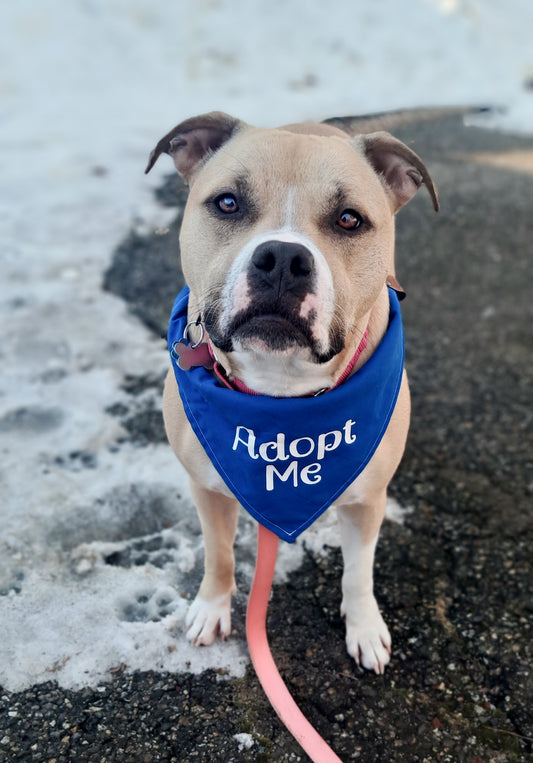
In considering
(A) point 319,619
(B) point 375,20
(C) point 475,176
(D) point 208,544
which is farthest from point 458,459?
(B) point 375,20

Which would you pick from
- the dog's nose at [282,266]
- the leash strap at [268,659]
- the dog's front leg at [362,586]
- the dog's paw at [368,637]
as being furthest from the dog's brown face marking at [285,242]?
the dog's paw at [368,637]

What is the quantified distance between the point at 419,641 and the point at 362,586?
43 cm

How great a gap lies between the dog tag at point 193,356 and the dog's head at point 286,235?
188 millimetres

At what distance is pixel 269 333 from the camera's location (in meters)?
2.20

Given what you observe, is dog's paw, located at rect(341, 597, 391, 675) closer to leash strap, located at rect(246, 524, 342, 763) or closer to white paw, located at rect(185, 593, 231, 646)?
leash strap, located at rect(246, 524, 342, 763)

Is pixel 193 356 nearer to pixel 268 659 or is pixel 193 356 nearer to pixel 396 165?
pixel 396 165

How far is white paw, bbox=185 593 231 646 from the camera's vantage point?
305 cm

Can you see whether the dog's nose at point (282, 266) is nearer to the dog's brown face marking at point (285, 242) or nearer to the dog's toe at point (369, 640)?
the dog's brown face marking at point (285, 242)

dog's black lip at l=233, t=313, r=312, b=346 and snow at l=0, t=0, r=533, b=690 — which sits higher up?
dog's black lip at l=233, t=313, r=312, b=346

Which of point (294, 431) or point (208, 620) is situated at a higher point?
point (294, 431)

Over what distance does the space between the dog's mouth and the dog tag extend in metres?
0.36

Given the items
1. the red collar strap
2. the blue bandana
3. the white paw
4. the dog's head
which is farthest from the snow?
the dog's head

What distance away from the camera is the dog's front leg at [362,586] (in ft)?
9.55

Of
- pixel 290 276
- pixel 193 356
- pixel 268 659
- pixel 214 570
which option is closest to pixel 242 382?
pixel 193 356
